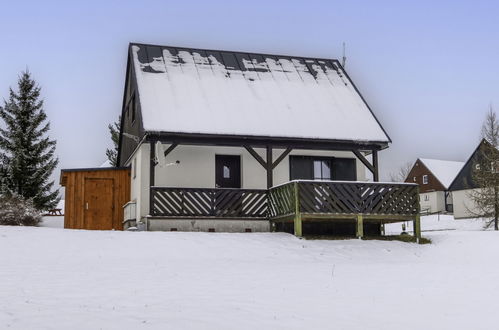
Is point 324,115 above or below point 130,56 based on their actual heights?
below

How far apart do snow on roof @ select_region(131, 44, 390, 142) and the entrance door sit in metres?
1.65

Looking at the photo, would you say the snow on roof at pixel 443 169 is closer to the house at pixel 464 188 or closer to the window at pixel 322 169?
the house at pixel 464 188

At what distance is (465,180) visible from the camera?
4859cm

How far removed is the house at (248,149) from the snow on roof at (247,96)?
4 cm

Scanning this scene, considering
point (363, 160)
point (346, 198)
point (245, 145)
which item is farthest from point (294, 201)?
point (363, 160)

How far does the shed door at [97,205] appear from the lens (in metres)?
22.4

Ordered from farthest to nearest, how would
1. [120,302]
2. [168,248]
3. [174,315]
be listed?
[168,248] < [120,302] < [174,315]

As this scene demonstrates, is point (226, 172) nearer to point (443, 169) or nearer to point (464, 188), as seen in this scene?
point (464, 188)

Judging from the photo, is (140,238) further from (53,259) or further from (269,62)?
(269,62)

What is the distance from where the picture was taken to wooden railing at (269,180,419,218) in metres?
18.3

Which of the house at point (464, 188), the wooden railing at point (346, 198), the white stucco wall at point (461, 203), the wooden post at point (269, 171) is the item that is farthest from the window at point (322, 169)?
the white stucco wall at point (461, 203)

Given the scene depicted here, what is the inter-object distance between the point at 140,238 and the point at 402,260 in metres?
6.80

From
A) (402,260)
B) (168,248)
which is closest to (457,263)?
(402,260)

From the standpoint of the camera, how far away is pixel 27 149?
32.4m
